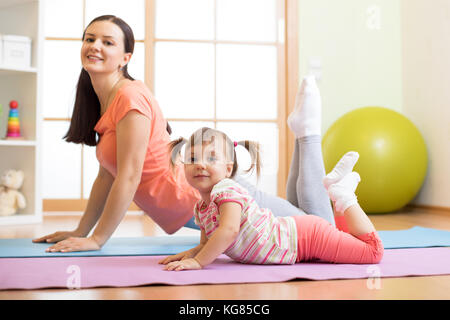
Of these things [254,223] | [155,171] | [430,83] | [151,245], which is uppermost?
[430,83]

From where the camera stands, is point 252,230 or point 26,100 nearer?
point 252,230

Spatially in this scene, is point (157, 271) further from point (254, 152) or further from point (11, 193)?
point (11, 193)

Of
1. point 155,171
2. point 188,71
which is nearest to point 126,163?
point 155,171

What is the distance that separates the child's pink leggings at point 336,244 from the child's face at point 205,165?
0.79 feet

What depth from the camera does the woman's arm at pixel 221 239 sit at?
1077 mm

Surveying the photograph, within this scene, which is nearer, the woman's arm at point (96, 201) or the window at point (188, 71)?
the woman's arm at point (96, 201)

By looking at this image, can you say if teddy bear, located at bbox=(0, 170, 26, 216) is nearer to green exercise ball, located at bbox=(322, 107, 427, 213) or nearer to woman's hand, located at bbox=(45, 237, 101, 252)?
woman's hand, located at bbox=(45, 237, 101, 252)

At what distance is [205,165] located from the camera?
114 cm

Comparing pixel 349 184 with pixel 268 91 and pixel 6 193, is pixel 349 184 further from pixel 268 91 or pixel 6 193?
pixel 268 91

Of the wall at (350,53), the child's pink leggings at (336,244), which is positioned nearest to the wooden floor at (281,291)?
the child's pink leggings at (336,244)

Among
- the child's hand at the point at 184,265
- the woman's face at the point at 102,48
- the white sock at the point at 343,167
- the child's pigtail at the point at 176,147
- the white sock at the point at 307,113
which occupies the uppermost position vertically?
the woman's face at the point at 102,48

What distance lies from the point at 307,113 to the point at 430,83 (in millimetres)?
1966

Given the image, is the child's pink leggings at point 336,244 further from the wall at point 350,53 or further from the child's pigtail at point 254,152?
the wall at point 350,53
